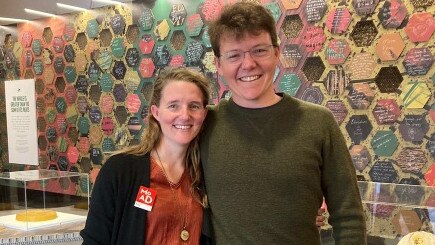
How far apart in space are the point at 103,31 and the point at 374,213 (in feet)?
11.1

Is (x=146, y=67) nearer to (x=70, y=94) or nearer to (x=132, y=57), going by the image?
(x=132, y=57)


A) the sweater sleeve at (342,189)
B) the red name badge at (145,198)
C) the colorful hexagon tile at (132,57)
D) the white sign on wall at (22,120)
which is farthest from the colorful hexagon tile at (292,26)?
the white sign on wall at (22,120)

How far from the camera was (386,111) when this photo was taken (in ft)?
9.25

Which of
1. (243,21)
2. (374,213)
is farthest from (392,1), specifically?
(243,21)

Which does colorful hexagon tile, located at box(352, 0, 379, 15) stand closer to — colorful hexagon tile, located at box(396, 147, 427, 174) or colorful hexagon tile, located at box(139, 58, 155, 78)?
colorful hexagon tile, located at box(396, 147, 427, 174)

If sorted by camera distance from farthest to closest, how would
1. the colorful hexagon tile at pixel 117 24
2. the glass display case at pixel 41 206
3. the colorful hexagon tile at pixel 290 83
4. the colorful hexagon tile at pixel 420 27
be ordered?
the colorful hexagon tile at pixel 117 24 < the colorful hexagon tile at pixel 290 83 < the colorful hexagon tile at pixel 420 27 < the glass display case at pixel 41 206

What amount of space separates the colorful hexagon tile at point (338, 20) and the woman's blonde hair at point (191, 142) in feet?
5.90

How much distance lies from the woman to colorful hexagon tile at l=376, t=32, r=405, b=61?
1753 mm

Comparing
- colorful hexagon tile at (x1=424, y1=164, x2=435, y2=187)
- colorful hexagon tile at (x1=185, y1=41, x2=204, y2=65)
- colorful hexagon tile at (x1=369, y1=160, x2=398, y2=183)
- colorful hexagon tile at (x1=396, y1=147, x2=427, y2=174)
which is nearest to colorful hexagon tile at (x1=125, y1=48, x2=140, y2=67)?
colorful hexagon tile at (x1=185, y1=41, x2=204, y2=65)

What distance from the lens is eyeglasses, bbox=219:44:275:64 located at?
1.25 metres

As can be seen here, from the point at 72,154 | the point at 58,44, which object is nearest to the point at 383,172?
the point at 72,154

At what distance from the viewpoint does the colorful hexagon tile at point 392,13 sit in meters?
2.74

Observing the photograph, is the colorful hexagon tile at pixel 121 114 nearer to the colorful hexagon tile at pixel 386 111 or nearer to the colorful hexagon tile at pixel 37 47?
the colorful hexagon tile at pixel 37 47

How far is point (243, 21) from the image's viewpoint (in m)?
1.24
